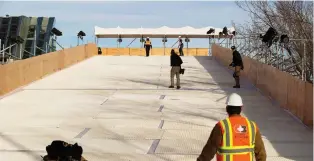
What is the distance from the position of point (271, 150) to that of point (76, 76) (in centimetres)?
1616

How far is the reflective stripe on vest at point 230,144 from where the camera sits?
221 inches

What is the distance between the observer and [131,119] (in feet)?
45.8

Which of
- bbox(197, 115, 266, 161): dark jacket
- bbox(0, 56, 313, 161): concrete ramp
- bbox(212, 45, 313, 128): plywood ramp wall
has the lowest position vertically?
bbox(0, 56, 313, 161): concrete ramp

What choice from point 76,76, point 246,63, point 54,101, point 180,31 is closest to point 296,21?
point 246,63

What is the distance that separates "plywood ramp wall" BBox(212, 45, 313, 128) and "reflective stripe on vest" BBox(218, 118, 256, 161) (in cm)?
758

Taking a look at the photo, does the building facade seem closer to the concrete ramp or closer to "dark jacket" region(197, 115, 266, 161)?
the concrete ramp

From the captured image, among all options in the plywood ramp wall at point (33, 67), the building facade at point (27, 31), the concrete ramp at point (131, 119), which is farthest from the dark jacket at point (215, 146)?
the building facade at point (27, 31)

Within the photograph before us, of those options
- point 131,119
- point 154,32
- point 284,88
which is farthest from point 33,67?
point 154,32

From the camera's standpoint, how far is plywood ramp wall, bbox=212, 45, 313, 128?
13.3 metres

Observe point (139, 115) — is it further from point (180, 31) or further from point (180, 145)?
point (180, 31)

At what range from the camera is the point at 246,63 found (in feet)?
82.0

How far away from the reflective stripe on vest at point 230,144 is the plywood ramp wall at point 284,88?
7585 millimetres

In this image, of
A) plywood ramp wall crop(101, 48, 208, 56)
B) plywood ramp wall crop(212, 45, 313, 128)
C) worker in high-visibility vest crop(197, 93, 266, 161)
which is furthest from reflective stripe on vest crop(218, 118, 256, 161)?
plywood ramp wall crop(101, 48, 208, 56)

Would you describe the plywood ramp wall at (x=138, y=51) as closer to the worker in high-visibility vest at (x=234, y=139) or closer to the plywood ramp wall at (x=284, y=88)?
the plywood ramp wall at (x=284, y=88)
